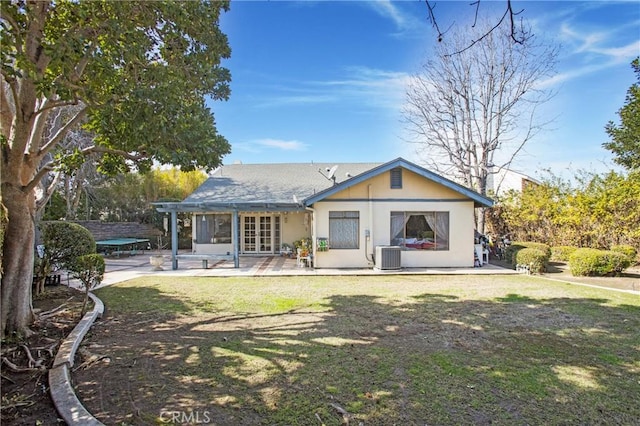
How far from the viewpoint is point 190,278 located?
1159 cm

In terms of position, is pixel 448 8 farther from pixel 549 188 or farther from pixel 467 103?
pixel 467 103

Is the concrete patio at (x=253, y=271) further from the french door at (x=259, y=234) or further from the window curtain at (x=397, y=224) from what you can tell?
the french door at (x=259, y=234)

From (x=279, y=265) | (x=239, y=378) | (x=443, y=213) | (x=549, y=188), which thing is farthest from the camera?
(x=549, y=188)

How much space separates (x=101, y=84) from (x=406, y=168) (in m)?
9.94

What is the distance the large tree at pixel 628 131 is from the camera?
9.27 m

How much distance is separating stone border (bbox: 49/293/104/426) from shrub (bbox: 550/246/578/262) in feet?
52.0

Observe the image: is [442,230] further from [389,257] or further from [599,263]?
[599,263]

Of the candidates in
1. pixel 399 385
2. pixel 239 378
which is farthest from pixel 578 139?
pixel 239 378

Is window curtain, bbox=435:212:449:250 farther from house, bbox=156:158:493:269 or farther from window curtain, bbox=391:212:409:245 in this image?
window curtain, bbox=391:212:409:245

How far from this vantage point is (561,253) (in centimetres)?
1412

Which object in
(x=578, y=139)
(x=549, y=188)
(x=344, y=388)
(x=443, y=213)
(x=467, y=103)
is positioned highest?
(x=467, y=103)

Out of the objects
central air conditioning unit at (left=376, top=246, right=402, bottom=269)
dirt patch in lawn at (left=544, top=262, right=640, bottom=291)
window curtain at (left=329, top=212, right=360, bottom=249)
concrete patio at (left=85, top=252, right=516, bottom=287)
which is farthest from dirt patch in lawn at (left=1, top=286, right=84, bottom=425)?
dirt patch in lawn at (left=544, top=262, right=640, bottom=291)

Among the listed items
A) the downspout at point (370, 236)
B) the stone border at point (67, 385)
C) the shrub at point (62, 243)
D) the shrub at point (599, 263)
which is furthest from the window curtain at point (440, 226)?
the shrub at point (62, 243)

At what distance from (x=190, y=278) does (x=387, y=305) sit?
22.6 ft
